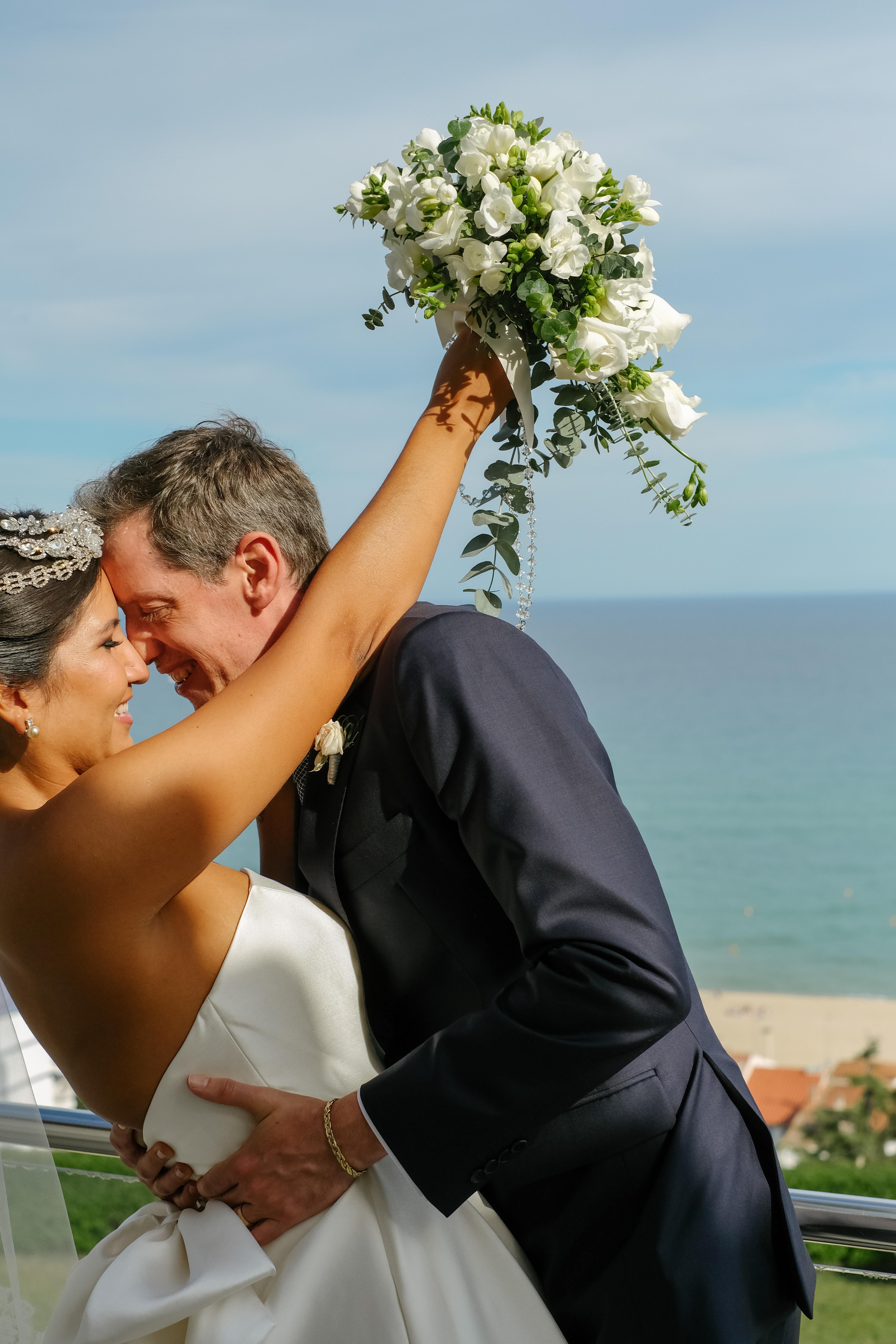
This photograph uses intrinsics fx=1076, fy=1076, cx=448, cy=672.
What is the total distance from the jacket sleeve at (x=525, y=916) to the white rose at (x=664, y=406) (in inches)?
23.1

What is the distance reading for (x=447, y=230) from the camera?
6.49ft

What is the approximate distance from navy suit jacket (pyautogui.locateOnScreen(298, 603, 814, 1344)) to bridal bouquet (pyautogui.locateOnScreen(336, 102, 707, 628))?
51 cm

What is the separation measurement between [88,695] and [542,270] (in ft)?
3.98

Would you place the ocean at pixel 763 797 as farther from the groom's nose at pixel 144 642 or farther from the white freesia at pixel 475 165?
the white freesia at pixel 475 165

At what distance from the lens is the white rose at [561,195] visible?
6.44 ft

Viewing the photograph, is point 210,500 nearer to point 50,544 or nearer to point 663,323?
point 50,544

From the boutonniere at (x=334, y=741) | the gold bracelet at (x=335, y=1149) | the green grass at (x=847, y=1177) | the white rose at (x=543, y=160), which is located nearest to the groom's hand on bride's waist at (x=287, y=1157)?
the gold bracelet at (x=335, y=1149)

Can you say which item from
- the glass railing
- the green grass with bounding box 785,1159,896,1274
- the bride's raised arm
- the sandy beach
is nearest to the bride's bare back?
the bride's raised arm

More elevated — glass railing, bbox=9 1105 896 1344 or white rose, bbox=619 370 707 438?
white rose, bbox=619 370 707 438

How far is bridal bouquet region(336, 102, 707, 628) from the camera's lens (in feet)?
6.44

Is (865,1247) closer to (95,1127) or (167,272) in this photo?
(95,1127)

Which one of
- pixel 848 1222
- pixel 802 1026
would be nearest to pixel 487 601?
pixel 848 1222

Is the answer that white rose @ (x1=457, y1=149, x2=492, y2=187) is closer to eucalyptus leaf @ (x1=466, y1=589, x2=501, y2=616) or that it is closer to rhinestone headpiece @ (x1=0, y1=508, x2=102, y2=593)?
eucalyptus leaf @ (x1=466, y1=589, x2=501, y2=616)

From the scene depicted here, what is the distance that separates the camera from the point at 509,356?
2096mm
